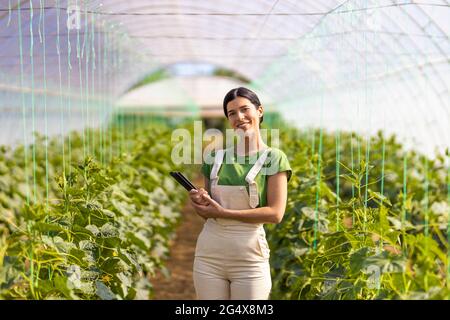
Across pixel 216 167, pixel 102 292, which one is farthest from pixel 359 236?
pixel 102 292

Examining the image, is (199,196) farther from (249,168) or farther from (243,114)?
(243,114)

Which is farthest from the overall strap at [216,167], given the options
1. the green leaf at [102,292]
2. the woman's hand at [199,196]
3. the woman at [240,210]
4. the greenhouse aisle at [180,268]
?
the greenhouse aisle at [180,268]

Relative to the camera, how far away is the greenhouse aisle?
24.6 feet

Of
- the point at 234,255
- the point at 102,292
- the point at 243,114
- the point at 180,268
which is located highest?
the point at 243,114

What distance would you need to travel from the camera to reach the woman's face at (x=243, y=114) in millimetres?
3439

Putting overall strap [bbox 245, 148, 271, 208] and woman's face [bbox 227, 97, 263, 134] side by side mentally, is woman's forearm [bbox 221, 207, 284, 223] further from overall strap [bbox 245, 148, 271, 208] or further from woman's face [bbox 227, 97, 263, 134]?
woman's face [bbox 227, 97, 263, 134]

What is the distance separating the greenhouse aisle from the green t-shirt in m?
3.92

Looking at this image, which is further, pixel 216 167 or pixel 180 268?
pixel 180 268

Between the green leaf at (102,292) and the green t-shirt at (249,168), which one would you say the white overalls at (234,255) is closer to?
the green t-shirt at (249,168)

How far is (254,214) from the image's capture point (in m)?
3.37

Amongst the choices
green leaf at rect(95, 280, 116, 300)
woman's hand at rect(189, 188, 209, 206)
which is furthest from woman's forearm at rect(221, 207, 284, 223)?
green leaf at rect(95, 280, 116, 300)

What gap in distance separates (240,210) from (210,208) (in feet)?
0.50

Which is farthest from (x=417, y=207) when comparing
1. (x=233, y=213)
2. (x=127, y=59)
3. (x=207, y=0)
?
(x=127, y=59)
